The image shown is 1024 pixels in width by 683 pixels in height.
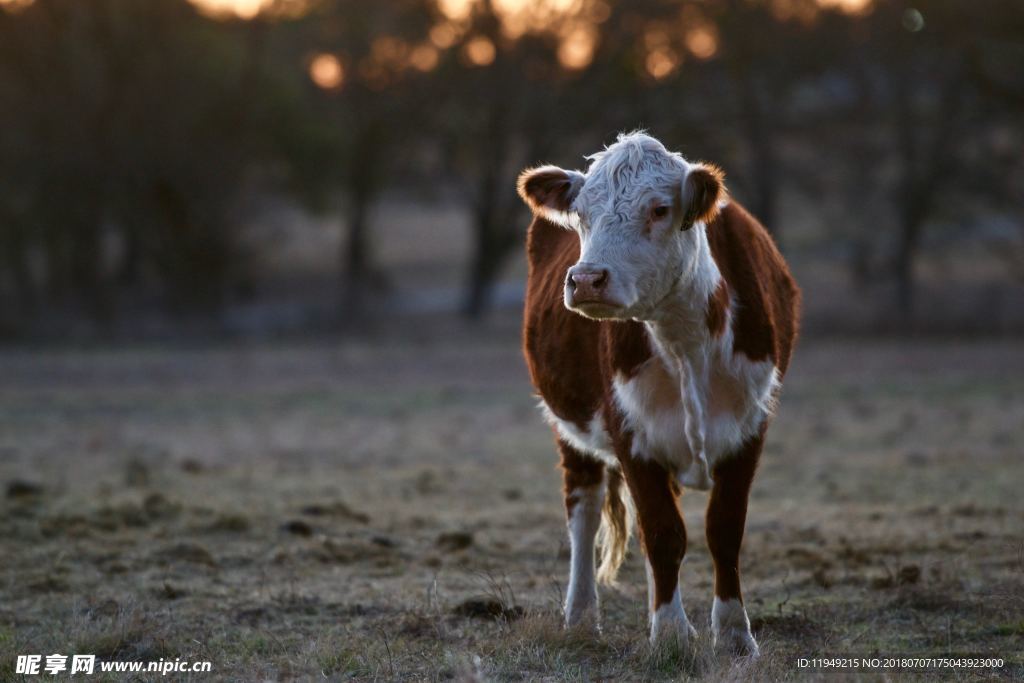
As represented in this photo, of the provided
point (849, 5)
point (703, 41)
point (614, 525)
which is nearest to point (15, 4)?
point (703, 41)

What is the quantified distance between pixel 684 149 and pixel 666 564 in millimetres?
24726

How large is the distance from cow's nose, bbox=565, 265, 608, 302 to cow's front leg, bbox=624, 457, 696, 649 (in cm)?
92

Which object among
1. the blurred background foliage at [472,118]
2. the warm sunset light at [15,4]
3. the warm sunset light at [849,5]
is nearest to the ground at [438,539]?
the blurred background foliage at [472,118]

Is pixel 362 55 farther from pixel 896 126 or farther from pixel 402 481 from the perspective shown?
pixel 402 481

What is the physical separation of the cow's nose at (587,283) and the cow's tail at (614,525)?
6.28 feet

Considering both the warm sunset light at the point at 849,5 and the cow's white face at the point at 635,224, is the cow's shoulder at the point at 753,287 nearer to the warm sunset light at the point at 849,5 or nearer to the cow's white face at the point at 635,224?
the cow's white face at the point at 635,224

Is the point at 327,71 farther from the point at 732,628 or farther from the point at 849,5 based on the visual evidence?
the point at 732,628

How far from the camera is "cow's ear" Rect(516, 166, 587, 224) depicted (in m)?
5.52

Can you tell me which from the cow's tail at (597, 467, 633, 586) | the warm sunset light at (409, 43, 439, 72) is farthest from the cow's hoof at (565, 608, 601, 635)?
the warm sunset light at (409, 43, 439, 72)

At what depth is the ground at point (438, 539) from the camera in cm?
544

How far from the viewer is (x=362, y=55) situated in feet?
104

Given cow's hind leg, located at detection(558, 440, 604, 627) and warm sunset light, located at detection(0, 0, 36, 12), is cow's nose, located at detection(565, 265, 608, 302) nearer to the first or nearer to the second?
cow's hind leg, located at detection(558, 440, 604, 627)

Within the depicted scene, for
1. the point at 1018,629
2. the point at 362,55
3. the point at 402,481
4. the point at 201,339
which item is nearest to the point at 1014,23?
the point at 362,55

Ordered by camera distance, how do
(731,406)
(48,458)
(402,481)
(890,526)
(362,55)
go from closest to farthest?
(731,406), (890,526), (402,481), (48,458), (362,55)
